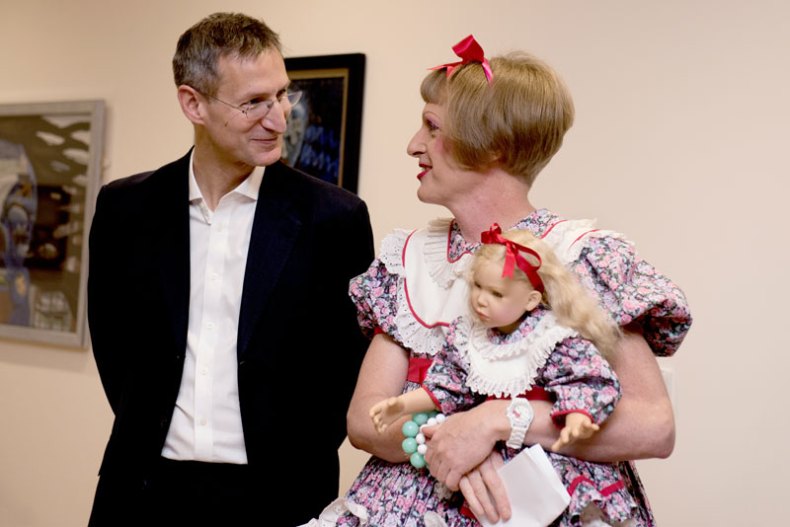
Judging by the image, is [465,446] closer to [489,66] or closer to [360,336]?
[489,66]

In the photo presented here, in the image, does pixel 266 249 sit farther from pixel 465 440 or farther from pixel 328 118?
pixel 328 118

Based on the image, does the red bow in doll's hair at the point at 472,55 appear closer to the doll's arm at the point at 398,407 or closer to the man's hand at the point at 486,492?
the doll's arm at the point at 398,407

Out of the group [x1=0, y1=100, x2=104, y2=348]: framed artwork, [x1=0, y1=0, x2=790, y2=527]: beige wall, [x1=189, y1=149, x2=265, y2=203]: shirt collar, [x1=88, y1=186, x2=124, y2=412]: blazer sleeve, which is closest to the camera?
[x1=189, y1=149, x2=265, y2=203]: shirt collar

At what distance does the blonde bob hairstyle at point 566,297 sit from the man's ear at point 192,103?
1.06m

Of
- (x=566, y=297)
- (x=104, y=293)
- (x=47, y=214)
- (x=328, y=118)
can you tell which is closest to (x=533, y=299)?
(x=566, y=297)

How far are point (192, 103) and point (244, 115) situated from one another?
0.18 meters

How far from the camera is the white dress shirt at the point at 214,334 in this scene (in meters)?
2.15

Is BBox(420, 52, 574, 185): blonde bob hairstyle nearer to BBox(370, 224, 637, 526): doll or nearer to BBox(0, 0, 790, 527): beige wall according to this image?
BBox(370, 224, 637, 526): doll

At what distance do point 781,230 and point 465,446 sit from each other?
1.51 meters

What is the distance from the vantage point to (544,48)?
2.93m

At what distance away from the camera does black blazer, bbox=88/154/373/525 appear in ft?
7.08

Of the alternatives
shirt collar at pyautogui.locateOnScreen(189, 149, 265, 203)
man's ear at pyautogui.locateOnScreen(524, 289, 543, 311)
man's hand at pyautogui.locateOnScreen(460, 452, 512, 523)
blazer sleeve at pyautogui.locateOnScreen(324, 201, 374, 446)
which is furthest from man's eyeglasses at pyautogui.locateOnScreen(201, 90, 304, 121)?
man's hand at pyautogui.locateOnScreen(460, 452, 512, 523)

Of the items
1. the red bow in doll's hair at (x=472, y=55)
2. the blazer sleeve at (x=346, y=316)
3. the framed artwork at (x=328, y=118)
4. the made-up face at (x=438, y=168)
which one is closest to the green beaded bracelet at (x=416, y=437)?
the made-up face at (x=438, y=168)

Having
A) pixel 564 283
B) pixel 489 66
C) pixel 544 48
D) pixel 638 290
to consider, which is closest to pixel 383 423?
pixel 564 283
